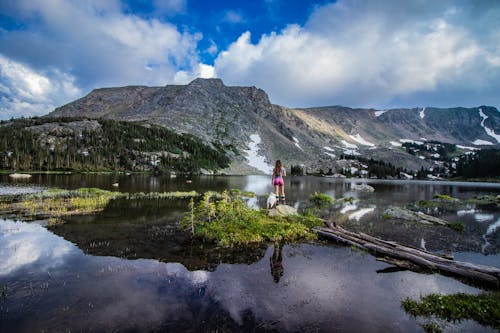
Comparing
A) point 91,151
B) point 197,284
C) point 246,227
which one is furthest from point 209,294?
point 91,151

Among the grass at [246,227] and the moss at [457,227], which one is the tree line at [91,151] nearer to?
the grass at [246,227]

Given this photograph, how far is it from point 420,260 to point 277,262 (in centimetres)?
792

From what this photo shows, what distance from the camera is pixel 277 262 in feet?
48.6

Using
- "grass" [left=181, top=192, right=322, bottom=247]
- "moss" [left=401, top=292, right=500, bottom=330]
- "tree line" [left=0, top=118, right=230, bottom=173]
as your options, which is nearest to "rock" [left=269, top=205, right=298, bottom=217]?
"grass" [left=181, top=192, right=322, bottom=247]

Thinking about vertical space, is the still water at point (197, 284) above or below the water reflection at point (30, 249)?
below

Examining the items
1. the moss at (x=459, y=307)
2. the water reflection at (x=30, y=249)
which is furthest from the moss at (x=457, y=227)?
the water reflection at (x=30, y=249)

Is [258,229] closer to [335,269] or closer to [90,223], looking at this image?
[335,269]

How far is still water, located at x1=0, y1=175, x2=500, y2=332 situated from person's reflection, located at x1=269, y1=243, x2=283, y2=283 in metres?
0.08

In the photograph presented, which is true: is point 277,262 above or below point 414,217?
above

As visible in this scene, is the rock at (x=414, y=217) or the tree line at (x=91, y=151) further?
the tree line at (x=91, y=151)

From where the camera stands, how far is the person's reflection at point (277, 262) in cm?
1305

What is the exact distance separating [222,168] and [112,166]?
72.4 metres

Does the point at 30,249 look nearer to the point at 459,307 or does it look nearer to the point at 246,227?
the point at 246,227

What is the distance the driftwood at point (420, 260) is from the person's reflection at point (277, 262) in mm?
4859
